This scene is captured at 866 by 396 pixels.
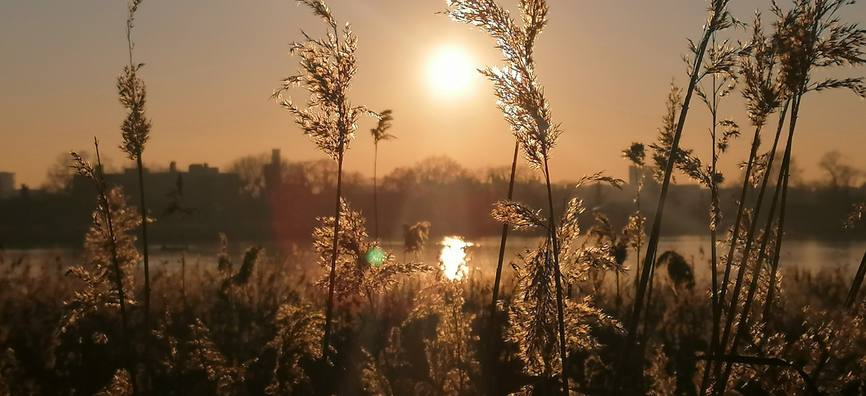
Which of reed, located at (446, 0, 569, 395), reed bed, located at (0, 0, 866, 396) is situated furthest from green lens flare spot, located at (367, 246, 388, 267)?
reed, located at (446, 0, 569, 395)

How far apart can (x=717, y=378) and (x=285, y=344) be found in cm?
233

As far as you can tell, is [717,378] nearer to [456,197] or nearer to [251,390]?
[251,390]

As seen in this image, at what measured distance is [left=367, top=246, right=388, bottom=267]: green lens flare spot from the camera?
11.0 ft

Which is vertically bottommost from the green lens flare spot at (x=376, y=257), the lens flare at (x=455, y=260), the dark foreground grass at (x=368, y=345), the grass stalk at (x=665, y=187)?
the dark foreground grass at (x=368, y=345)

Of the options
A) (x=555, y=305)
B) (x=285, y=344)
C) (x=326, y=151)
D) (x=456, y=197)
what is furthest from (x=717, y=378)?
(x=456, y=197)

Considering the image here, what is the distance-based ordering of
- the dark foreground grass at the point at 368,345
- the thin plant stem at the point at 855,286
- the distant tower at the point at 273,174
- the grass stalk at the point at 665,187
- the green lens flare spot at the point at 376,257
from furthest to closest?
1. the distant tower at the point at 273,174
2. the green lens flare spot at the point at 376,257
3. the dark foreground grass at the point at 368,345
4. the thin plant stem at the point at 855,286
5. the grass stalk at the point at 665,187

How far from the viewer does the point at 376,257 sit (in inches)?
133

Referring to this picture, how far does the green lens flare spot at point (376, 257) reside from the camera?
334 centimetres

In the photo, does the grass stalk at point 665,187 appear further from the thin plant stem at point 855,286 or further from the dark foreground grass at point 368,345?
the thin plant stem at point 855,286

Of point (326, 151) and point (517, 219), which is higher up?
point (326, 151)

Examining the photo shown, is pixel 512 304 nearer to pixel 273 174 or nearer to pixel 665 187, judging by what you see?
pixel 665 187

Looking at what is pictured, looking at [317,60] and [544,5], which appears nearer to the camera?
[544,5]

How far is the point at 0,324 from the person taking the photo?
651 cm

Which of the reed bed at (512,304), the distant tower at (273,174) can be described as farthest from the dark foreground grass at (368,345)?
the distant tower at (273,174)
